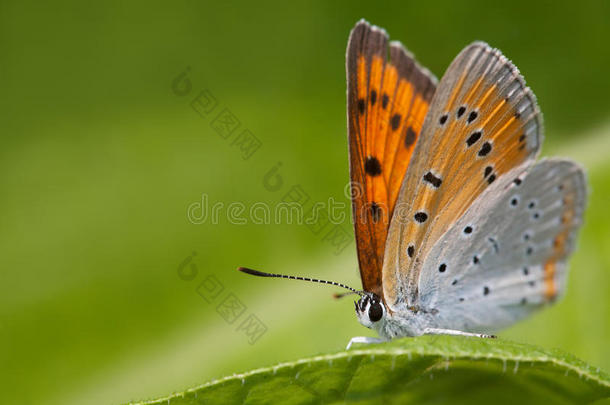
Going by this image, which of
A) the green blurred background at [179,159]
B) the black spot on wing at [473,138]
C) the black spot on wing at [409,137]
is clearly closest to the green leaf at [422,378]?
the black spot on wing at [473,138]

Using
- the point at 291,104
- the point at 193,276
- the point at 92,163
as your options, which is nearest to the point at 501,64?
the point at 291,104

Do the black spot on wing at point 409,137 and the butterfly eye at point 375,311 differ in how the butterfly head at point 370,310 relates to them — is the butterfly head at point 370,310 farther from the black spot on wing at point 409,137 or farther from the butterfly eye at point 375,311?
the black spot on wing at point 409,137

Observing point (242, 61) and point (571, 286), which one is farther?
point (242, 61)

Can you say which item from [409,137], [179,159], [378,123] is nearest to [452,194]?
[409,137]

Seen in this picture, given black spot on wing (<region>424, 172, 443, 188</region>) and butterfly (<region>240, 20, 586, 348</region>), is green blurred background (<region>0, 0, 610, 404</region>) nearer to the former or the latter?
butterfly (<region>240, 20, 586, 348</region>)

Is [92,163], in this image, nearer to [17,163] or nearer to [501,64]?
[17,163]

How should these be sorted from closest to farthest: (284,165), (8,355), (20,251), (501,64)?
1. (501,64)
2. (8,355)
3. (20,251)
4. (284,165)

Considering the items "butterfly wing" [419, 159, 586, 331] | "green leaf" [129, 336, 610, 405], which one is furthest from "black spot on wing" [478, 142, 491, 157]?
"green leaf" [129, 336, 610, 405]
